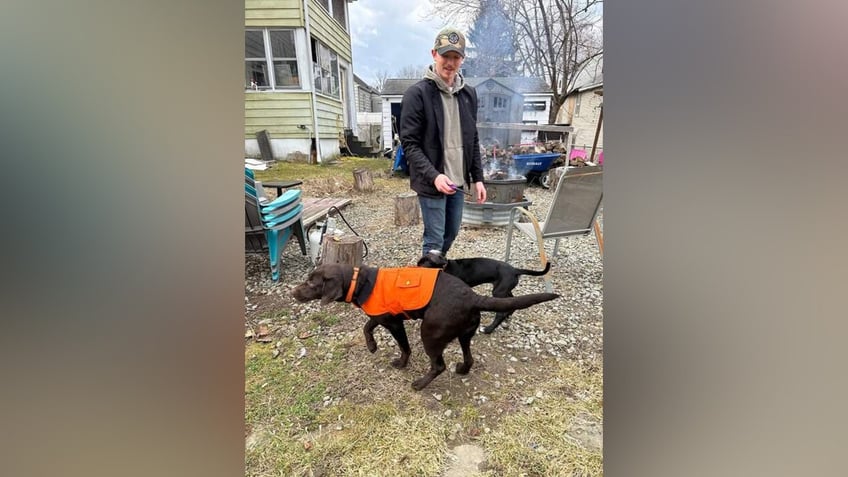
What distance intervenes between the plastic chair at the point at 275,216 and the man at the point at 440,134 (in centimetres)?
131

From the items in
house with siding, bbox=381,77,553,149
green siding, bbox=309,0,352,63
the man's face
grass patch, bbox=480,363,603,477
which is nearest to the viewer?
grass patch, bbox=480,363,603,477

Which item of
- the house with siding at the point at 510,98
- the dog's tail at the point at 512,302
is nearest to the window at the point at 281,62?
the house with siding at the point at 510,98

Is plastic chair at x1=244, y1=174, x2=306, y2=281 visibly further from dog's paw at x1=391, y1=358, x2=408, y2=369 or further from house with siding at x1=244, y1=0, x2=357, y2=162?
house with siding at x1=244, y1=0, x2=357, y2=162

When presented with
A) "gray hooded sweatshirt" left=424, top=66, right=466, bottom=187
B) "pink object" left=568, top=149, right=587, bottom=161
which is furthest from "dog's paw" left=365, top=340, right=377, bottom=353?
"pink object" left=568, top=149, right=587, bottom=161

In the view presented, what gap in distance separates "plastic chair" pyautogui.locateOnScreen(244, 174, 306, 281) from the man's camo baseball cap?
169 cm

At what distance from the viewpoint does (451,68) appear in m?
1.93

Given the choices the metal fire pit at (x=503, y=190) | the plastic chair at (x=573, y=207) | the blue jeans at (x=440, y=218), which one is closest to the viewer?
the blue jeans at (x=440, y=218)

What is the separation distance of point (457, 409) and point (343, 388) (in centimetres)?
58

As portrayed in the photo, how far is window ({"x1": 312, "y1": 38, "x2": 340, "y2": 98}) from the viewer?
223 inches

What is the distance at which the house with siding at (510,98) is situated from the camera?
628 cm

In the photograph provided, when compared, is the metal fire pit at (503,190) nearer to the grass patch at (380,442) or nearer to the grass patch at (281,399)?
the grass patch at (281,399)

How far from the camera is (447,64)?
1.92 m

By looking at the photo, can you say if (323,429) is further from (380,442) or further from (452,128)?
(452,128)
